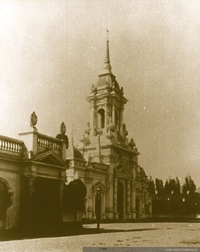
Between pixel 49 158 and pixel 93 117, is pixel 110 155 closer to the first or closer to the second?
pixel 93 117

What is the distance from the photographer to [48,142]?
23734 mm

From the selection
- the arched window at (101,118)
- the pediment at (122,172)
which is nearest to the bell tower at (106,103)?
the arched window at (101,118)

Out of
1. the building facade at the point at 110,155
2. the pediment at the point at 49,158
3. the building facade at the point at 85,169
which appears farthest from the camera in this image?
the building facade at the point at 110,155

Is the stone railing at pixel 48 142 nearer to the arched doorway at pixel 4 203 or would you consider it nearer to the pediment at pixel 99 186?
the arched doorway at pixel 4 203

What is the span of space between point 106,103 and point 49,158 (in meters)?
24.7

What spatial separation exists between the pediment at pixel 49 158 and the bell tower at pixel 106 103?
22.7 metres

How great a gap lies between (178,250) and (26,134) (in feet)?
39.9

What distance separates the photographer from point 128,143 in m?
48.9

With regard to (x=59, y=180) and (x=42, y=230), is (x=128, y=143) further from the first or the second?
(x=42, y=230)

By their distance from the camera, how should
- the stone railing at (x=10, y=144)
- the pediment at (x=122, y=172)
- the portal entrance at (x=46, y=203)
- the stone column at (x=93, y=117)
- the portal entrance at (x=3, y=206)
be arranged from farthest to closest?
1. the stone column at (x=93, y=117)
2. the pediment at (x=122, y=172)
3. the portal entrance at (x=46, y=203)
4. the stone railing at (x=10, y=144)
5. the portal entrance at (x=3, y=206)

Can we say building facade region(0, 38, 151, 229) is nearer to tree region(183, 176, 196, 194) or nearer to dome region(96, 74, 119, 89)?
dome region(96, 74, 119, 89)

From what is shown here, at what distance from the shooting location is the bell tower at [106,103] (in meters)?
47.0

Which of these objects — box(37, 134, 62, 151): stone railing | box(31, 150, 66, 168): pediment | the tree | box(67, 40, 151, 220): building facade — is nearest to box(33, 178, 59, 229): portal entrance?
box(31, 150, 66, 168): pediment

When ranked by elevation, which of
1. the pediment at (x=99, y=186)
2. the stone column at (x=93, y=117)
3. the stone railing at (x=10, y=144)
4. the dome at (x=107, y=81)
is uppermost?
the dome at (x=107, y=81)
